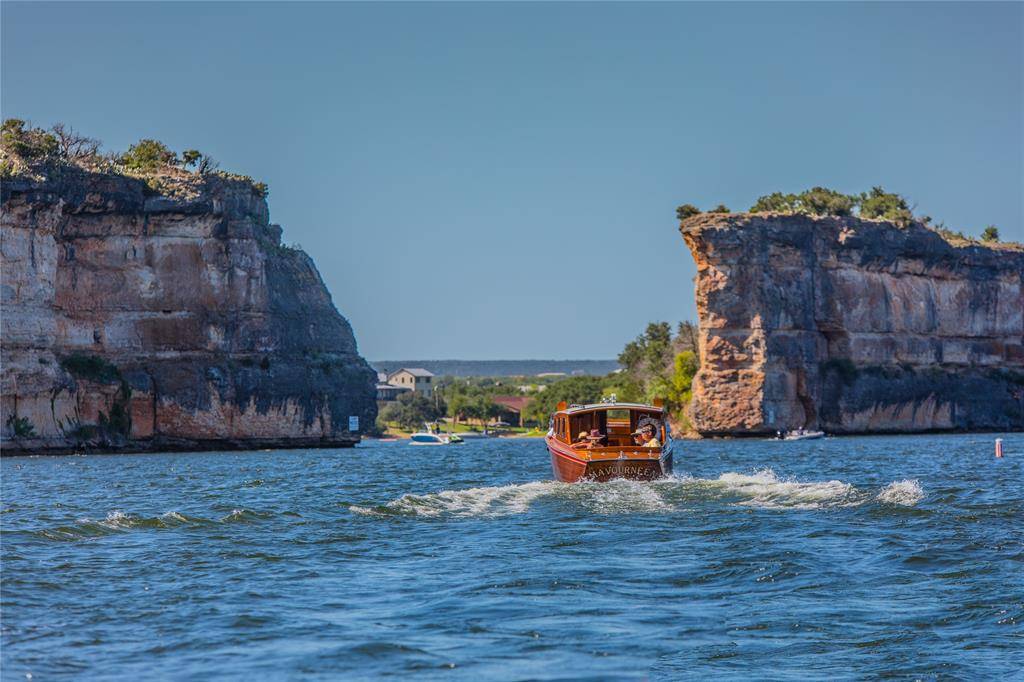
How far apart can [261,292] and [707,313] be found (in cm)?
2634

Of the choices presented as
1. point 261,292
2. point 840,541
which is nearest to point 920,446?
point 261,292

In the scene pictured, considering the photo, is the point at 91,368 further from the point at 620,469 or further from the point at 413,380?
the point at 413,380

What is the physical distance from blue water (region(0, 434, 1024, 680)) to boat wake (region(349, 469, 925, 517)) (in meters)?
0.12

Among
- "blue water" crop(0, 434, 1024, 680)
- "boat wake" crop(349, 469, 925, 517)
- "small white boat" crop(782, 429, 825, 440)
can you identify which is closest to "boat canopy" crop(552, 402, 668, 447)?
"boat wake" crop(349, 469, 925, 517)

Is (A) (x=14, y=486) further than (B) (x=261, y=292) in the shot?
No

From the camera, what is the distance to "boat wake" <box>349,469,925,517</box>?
88.8ft

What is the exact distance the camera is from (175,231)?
72625 mm

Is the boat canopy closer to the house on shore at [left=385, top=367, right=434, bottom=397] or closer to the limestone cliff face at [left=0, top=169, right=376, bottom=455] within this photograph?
the limestone cliff face at [left=0, top=169, right=376, bottom=455]

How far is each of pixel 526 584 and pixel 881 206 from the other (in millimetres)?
95195

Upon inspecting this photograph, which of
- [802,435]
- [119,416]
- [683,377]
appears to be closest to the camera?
[119,416]

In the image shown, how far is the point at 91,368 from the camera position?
68812 millimetres

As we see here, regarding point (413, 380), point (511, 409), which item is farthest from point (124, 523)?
point (413, 380)

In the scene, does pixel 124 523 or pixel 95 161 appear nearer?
pixel 124 523

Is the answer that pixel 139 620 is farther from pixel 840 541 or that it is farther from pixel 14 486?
pixel 14 486
